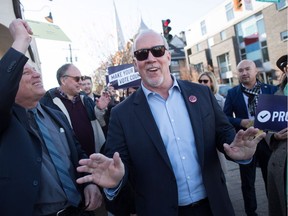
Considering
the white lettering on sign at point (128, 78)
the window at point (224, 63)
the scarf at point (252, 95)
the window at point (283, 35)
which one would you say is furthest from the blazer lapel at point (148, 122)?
the window at point (224, 63)

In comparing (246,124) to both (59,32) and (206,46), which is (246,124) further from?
(206,46)

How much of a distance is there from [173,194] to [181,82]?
38.7 inches

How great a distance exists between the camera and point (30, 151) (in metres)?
2.03

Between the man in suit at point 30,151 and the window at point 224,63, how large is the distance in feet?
124

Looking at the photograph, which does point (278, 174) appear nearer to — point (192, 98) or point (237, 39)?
point (192, 98)

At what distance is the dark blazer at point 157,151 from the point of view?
7.43ft

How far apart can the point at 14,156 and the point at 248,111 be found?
3.50 m

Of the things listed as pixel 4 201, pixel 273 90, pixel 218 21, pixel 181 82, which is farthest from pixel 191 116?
pixel 218 21

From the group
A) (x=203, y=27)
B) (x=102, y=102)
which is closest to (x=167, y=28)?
(x=102, y=102)

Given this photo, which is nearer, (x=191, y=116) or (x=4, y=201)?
(x=4, y=201)

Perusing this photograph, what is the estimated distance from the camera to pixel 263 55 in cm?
3091

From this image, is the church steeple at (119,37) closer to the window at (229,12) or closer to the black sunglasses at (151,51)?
the black sunglasses at (151,51)

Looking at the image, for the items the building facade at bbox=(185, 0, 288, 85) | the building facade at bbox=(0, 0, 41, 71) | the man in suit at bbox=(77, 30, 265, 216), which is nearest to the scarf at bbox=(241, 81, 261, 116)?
the man in suit at bbox=(77, 30, 265, 216)

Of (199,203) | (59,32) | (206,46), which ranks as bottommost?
(199,203)
